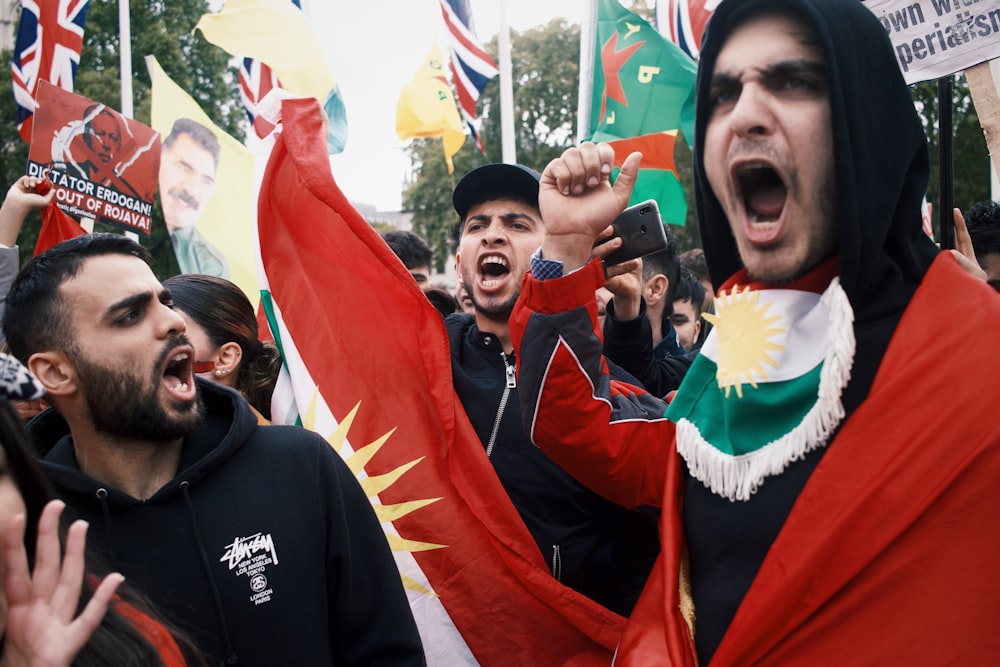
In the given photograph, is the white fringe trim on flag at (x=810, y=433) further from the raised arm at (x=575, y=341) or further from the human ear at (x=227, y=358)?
the human ear at (x=227, y=358)

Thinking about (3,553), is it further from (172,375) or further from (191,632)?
(172,375)

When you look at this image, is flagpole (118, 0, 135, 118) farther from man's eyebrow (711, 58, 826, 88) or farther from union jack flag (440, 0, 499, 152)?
man's eyebrow (711, 58, 826, 88)

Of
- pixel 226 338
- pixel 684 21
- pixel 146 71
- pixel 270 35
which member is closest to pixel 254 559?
pixel 226 338

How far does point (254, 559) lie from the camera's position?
2.08 m

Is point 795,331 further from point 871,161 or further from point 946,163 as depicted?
point 946,163

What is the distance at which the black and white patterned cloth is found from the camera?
1426 millimetres

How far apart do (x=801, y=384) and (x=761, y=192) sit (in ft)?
1.40

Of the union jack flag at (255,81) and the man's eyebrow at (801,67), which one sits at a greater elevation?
the union jack flag at (255,81)

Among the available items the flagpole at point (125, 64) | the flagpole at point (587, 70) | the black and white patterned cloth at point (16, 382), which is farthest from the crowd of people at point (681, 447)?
the flagpole at point (125, 64)

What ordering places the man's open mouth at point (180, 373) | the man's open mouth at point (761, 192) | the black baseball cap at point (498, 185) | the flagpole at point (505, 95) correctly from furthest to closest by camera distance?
the flagpole at point (505, 95), the black baseball cap at point (498, 185), the man's open mouth at point (180, 373), the man's open mouth at point (761, 192)

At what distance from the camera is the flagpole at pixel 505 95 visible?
30.3ft

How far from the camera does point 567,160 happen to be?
202cm

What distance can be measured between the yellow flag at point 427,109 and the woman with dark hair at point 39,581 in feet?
24.4

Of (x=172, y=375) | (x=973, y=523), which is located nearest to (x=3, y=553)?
(x=172, y=375)
